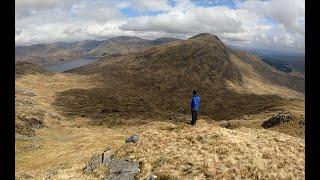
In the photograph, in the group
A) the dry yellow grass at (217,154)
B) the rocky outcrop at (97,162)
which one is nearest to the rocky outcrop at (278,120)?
the dry yellow grass at (217,154)

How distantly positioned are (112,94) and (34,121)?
50200 mm

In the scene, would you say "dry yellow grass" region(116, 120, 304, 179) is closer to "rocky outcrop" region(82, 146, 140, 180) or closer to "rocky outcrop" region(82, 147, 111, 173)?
"rocky outcrop" region(82, 146, 140, 180)

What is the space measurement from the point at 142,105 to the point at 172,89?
1543 inches

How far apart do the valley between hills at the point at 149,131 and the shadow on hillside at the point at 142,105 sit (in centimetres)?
23

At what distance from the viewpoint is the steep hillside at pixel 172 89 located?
282ft

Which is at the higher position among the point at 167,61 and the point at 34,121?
the point at 167,61

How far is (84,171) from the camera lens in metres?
26.3

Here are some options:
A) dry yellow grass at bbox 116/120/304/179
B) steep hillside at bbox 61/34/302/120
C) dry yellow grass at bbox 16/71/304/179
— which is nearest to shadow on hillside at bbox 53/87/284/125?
steep hillside at bbox 61/34/302/120

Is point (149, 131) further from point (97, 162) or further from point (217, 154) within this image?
point (217, 154)

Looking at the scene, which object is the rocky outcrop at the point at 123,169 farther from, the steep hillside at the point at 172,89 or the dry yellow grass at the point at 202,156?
the steep hillside at the point at 172,89

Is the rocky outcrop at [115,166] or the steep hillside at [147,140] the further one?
the rocky outcrop at [115,166]

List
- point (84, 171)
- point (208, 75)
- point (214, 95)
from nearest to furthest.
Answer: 1. point (84, 171)
2. point (214, 95)
3. point (208, 75)

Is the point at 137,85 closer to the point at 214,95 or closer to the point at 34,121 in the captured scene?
the point at 214,95
